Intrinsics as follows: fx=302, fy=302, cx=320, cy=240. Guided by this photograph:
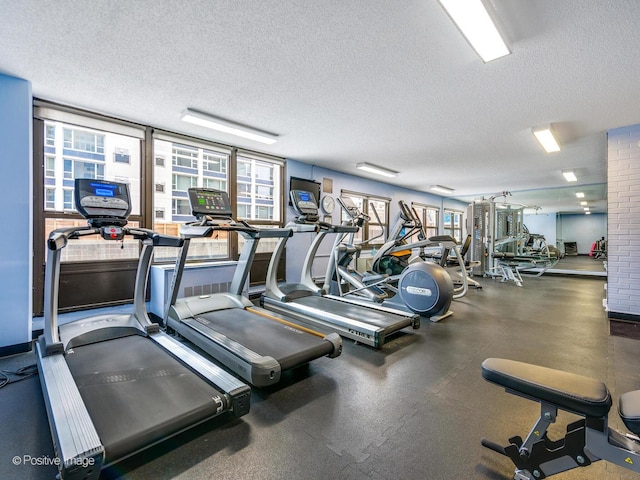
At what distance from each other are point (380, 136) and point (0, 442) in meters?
4.85

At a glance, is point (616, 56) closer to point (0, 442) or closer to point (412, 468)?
point (412, 468)

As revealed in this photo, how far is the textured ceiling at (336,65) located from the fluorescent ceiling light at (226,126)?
0.14 meters

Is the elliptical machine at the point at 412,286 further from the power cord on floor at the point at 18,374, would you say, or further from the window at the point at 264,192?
the power cord on floor at the point at 18,374

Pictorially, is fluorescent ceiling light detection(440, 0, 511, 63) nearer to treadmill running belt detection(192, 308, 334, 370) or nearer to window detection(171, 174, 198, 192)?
treadmill running belt detection(192, 308, 334, 370)

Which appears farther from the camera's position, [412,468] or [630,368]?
[630,368]

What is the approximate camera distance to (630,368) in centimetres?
268

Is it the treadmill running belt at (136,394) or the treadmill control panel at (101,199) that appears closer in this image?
the treadmill running belt at (136,394)

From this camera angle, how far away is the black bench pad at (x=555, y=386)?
1.07 m

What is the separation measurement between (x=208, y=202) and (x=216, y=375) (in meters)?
1.86

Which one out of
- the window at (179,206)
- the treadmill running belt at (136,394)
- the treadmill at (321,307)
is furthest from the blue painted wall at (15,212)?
the treadmill at (321,307)

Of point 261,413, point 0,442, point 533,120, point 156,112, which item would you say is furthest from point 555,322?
point 156,112

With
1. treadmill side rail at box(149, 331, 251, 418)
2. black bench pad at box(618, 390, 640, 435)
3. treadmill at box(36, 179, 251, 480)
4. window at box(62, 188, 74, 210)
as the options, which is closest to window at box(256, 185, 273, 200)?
window at box(62, 188, 74, 210)

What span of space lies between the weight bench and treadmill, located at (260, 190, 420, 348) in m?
1.78

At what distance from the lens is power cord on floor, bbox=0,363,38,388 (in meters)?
2.38
